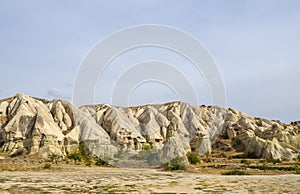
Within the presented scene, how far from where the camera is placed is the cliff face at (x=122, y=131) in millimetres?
59228

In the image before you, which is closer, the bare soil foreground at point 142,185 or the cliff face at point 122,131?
the bare soil foreground at point 142,185

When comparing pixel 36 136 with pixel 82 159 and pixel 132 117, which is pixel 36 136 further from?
pixel 132 117

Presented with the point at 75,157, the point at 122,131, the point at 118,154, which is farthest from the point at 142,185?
the point at 122,131

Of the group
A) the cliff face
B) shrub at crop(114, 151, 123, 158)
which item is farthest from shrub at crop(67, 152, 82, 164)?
shrub at crop(114, 151, 123, 158)

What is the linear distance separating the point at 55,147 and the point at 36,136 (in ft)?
13.3

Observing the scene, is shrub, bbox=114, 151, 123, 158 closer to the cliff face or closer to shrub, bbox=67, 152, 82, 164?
the cliff face

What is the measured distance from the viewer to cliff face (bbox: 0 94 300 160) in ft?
194

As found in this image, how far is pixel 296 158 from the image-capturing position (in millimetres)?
60594

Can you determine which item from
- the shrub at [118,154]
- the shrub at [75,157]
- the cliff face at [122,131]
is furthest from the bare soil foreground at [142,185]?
the shrub at [118,154]

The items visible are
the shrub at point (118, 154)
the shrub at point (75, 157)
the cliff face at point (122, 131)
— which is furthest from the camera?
the cliff face at point (122, 131)

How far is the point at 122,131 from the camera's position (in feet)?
247

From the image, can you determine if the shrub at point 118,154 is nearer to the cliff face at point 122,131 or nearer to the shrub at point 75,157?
the cliff face at point 122,131

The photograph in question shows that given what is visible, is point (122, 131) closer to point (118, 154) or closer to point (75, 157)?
point (118, 154)

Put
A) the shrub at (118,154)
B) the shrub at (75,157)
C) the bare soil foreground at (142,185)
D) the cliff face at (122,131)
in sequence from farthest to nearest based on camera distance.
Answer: the cliff face at (122,131)
the shrub at (118,154)
the shrub at (75,157)
the bare soil foreground at (142,185)
